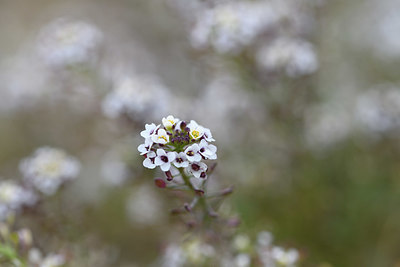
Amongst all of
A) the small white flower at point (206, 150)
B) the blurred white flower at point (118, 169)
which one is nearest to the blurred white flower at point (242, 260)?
the small white flower at point (206, 150)

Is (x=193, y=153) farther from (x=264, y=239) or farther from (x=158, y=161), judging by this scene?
(x=264, y=239)

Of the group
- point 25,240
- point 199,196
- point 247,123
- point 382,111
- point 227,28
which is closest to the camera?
point 199,196

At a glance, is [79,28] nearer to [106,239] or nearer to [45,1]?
[106,239]

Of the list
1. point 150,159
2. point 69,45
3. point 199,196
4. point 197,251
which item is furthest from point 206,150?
point 69,45

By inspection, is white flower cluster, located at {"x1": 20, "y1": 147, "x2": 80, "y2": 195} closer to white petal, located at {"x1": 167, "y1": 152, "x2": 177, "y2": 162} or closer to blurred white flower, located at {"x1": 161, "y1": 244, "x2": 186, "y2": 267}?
blurred white flower, located at {"x1": 161, "y1": 244, "x2": 186, "y2": 267}

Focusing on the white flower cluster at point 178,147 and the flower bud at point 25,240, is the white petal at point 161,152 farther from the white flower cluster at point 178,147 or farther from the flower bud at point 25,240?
the flower bud at point 25,240
